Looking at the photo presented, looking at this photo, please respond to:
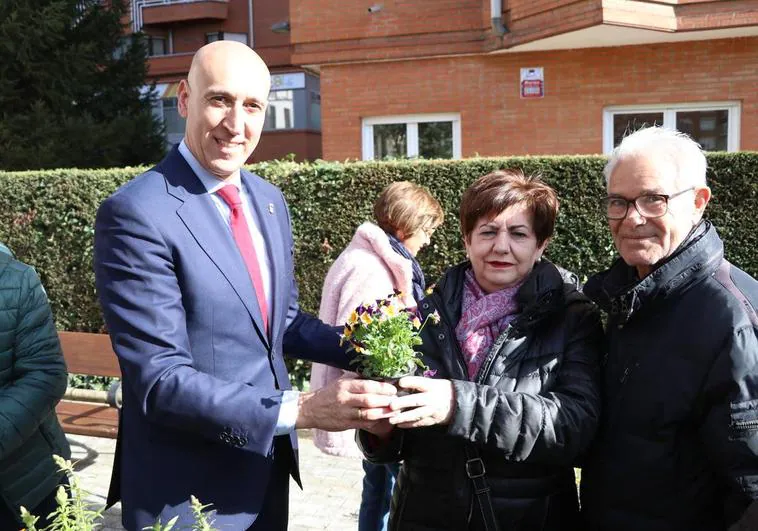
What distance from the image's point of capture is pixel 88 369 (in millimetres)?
6090

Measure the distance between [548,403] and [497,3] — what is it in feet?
32.7

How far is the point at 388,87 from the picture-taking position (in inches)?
471

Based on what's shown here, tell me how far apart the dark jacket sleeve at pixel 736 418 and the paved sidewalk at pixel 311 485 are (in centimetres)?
340

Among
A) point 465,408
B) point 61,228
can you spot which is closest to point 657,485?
point 465,408

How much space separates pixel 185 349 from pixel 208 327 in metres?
0.11

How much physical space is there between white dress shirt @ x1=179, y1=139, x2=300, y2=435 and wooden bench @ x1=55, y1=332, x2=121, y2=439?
3784mm

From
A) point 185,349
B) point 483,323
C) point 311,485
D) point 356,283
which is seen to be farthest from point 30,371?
point 311,485

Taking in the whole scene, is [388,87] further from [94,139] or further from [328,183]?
[94,139]

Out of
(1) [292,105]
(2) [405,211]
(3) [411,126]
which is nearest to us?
(2) [405,211]

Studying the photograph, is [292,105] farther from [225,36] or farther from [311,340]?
[311,340]

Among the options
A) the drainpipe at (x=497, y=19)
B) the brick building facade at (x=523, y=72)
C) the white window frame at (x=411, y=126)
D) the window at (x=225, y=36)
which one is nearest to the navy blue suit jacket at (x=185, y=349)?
the brick building facade at (x=523, y=72)

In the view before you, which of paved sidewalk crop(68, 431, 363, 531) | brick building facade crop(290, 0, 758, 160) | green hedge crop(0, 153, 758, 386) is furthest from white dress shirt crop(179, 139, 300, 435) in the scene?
brick building facade crop(290, 0, 758, 160)

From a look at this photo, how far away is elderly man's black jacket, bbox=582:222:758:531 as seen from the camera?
1.88 metres

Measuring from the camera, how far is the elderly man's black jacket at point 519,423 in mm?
2143
